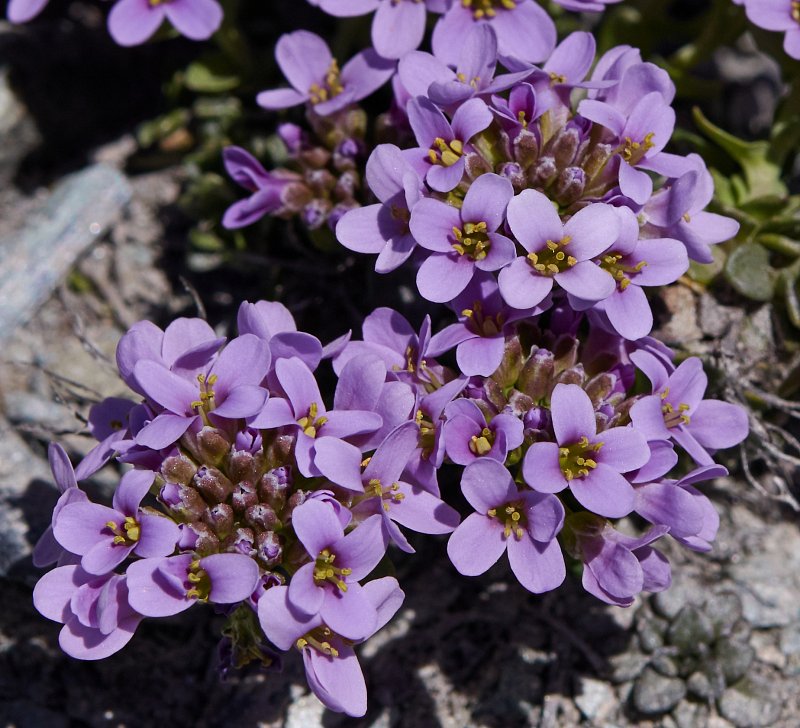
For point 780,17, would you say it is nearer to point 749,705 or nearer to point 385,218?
point 385,218

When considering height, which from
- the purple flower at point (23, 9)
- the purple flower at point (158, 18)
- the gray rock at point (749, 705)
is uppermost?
the purple flower at point (23, 9)

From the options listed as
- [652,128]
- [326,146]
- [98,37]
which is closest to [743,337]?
[652,128]

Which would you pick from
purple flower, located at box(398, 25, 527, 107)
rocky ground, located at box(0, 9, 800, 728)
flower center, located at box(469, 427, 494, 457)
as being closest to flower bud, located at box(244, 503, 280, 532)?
flower center, located at box(469, 427, 494, 457)

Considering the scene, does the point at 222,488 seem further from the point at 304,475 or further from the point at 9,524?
the point at 9,524

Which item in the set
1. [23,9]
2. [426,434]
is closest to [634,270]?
[426,434]

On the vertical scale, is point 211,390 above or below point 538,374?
above

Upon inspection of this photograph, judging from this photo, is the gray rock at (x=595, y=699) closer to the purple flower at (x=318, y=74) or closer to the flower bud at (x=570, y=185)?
the flower bud at (x=570, y=185)

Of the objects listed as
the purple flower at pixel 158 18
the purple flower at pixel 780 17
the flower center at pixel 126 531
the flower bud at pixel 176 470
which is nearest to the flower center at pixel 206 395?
the flower bud at pixel 176 470
